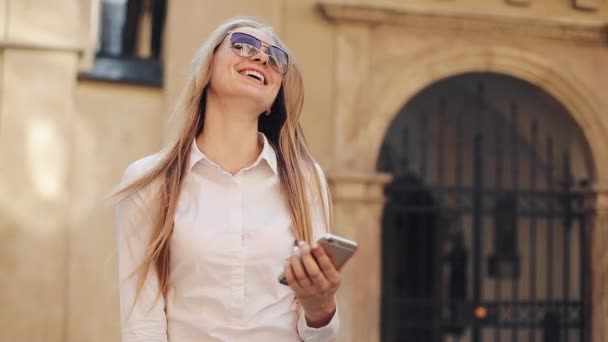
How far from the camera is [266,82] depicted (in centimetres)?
205

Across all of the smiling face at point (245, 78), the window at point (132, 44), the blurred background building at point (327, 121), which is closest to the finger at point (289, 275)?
the smiling face at point (245, 78)

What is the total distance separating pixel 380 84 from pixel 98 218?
2.07 m

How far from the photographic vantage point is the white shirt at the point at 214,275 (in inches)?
74.2

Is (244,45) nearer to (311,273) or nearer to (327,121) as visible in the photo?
(311,273)

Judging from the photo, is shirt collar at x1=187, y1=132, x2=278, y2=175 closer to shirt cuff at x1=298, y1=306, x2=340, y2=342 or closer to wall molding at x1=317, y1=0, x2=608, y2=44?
shirt cuff at x1=298, y1=306, x2=340, y2=342

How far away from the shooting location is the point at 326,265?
65.0 inches

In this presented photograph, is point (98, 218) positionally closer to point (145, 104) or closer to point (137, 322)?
point (145, 104)

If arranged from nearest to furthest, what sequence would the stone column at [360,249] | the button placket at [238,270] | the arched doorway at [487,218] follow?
the button placket at [238,270] < the stone column at [360,249] < the arched doorway at [487,218]

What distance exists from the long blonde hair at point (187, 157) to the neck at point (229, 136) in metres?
0.04

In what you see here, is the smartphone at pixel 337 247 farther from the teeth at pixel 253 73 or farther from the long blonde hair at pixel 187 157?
the teeth at pixel 253 73

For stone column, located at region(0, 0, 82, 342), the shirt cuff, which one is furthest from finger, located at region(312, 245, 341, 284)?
stone column, located at region(0, 0, 82, 342)

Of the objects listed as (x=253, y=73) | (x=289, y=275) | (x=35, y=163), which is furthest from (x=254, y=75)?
(x=35, y=163)

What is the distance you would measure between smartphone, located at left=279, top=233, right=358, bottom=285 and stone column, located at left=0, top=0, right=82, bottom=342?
5035 mm

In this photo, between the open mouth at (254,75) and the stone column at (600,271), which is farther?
the stone column at (600,271)
